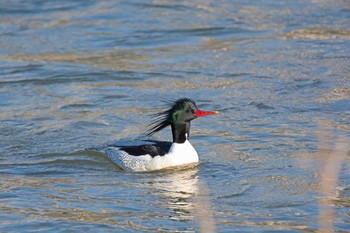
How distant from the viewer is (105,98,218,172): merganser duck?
38.2 feet

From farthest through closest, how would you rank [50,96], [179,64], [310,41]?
[310,41] < [179,64] < [50,96]

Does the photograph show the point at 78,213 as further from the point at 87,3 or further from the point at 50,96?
the point at 87,3

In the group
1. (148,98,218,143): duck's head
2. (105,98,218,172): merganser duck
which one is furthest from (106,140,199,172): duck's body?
(148,98,218,143): duck's head

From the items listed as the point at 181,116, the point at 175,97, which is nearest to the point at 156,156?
the point at 181,116

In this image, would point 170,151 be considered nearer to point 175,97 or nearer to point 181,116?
point 181,116

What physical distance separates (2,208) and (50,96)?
564 centimetres

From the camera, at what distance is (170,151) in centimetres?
1174

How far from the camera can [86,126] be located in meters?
13.5

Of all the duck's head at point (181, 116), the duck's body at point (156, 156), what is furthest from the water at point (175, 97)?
the duck's head at point (181, 116)

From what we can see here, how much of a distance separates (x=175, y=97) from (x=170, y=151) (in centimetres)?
326

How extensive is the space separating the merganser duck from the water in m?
0.18

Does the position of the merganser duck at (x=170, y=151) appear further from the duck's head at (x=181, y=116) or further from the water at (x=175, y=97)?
the water at (x=175, y=97)

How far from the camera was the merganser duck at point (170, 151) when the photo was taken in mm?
11641

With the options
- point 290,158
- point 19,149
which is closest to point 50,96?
point 19,149
